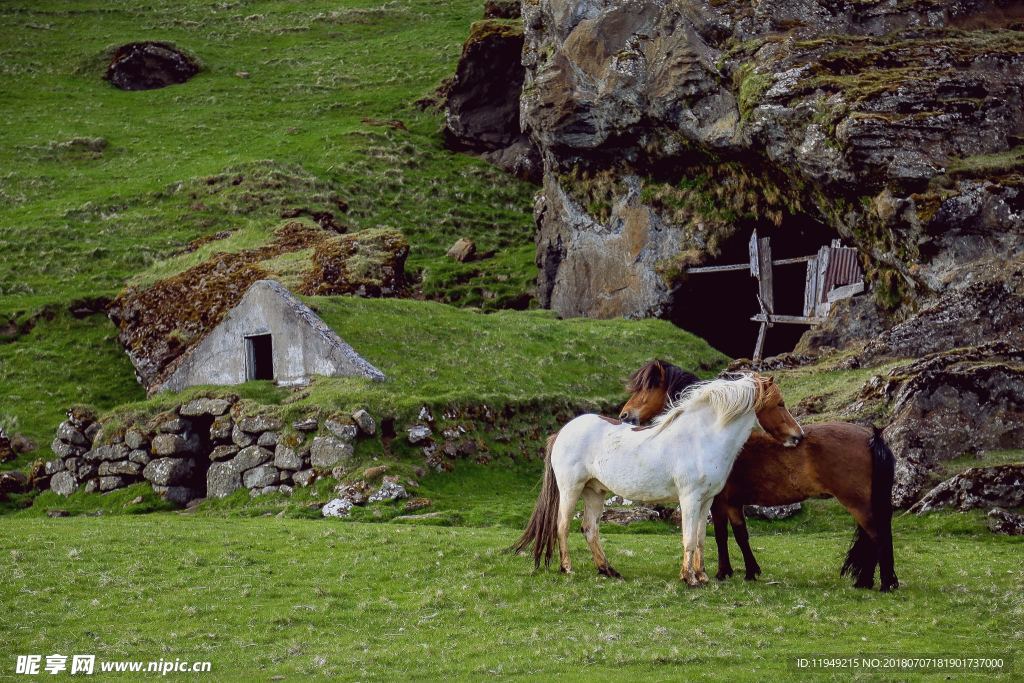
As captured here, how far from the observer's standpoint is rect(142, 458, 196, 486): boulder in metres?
28.2

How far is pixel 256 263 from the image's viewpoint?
43.7m

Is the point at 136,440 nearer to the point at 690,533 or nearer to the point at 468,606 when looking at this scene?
the point at 468,606

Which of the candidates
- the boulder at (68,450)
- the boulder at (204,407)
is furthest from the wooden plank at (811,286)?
the boulder at (68,450)

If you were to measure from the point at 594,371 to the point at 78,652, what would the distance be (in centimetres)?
2238

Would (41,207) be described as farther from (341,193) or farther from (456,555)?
(456,555)

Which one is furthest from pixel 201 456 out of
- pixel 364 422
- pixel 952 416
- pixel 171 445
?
pixel 952 416

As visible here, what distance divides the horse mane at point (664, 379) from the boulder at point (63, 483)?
60.8 feet

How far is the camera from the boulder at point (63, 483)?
2936 cm

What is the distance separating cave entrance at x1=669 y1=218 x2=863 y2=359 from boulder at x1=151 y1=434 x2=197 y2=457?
22.0 metres

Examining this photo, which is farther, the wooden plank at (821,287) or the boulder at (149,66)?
the boulder at (149,66)

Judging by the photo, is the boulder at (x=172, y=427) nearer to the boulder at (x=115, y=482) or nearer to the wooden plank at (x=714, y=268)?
the boulder at (x=115, y=482)

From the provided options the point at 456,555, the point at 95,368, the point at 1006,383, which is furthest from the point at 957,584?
the point at 95,368

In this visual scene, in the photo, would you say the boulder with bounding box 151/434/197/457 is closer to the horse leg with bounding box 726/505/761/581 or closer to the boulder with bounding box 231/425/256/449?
the boulder with bounding box 231/425/256/449

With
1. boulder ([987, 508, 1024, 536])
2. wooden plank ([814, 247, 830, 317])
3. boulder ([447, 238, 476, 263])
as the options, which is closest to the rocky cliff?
wooden plank ([814, 247, 830, 317])
